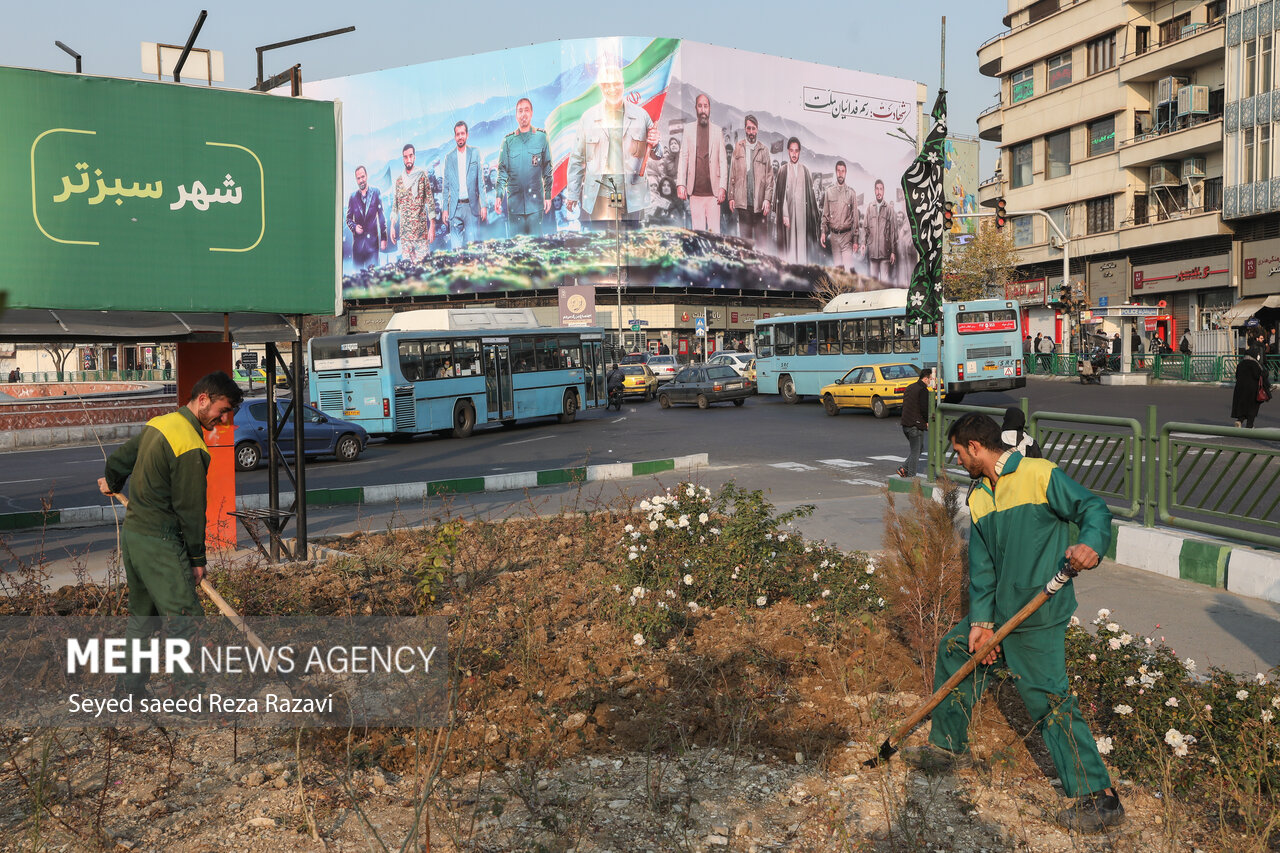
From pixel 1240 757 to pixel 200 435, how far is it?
4715mm

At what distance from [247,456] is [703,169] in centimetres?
6209

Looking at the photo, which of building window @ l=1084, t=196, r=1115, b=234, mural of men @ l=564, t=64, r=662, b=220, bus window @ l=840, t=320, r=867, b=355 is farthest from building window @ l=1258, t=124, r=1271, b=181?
mural of men @ l=564, t=64, r=662, b=220

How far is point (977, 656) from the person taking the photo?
405 cm

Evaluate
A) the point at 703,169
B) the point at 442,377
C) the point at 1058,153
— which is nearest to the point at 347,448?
the point at 442,377

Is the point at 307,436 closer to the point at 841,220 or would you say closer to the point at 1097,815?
the point at 1097,815

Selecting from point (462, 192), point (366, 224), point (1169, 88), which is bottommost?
point (366, 224)

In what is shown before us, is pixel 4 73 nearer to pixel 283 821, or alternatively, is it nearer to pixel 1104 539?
pixel 283 821

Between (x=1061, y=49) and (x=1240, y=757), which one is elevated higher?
(x=1061, y=49)

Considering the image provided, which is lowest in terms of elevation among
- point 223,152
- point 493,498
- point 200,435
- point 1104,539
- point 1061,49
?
point 493,498

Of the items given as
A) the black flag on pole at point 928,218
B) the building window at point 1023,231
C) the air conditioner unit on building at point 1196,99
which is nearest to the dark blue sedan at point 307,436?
the black flag on pole at point 928,218

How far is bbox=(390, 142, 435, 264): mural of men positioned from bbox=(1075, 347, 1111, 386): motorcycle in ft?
180

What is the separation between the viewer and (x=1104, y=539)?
147 inches

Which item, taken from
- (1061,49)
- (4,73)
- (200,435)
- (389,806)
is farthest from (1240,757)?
(1061,49)

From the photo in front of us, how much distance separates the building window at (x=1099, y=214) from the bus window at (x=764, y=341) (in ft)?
74.4
